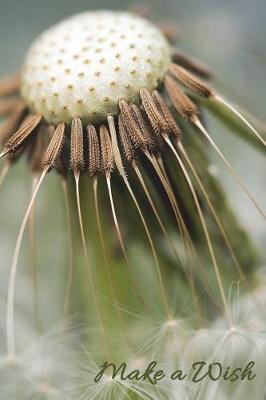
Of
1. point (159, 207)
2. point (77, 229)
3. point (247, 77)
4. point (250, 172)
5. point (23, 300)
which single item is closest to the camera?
point (159, 207)

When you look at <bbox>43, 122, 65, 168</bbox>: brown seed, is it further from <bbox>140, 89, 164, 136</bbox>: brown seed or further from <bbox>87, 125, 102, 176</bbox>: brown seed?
<bbox>140, 89, 164, 136</bbox>: brown seed

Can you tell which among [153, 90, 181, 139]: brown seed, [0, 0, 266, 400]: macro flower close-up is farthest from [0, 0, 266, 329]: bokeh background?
[153, 90, 181, 139]: brown seed

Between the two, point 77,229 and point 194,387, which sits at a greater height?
point 77,229

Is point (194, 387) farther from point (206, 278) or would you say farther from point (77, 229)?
point (77, 229)

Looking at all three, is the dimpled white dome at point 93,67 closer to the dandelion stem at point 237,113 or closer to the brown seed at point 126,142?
the brown seed at point 126,142

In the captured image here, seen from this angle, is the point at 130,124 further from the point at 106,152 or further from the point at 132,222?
the point at 132,222

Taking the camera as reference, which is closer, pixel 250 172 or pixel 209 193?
pixel 209 193

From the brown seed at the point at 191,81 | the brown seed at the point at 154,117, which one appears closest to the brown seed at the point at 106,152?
the brown seed at the point at 154,117

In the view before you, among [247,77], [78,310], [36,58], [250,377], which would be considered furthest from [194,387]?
[247,77]
